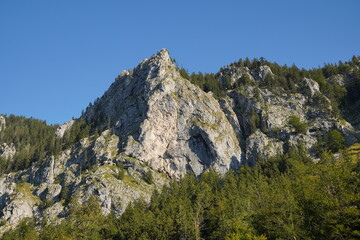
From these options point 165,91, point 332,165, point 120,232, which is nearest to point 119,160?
point 165,91

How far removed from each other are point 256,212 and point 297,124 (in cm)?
10264

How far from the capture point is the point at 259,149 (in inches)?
6171

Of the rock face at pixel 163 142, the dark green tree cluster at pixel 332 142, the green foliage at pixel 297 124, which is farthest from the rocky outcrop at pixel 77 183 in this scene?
the dark green tree cluster at pixel 332 142

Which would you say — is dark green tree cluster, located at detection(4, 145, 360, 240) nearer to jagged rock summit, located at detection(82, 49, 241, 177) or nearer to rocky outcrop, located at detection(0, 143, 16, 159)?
jagged rock summit, located at detection(82, 49, 241, 177)

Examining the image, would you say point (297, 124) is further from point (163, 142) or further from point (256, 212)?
point (256, 212)

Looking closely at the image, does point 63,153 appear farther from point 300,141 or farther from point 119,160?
point 300,141

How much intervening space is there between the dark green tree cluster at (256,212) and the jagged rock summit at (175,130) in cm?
2822

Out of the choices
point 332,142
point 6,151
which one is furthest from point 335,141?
point 6,151

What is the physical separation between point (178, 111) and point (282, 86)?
75555 mm

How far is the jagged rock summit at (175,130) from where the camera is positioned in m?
157

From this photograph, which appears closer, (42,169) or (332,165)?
(332,165)

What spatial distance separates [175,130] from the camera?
169m

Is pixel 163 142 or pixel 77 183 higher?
pixel 163 142

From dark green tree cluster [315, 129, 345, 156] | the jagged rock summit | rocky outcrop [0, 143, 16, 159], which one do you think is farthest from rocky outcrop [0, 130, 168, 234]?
Answer: dark green tree cluster [315, 129, 345, 156]
